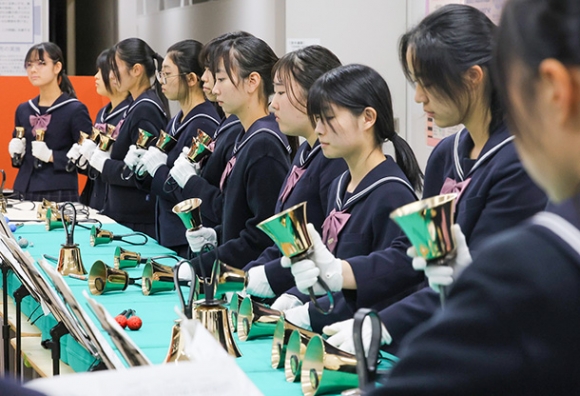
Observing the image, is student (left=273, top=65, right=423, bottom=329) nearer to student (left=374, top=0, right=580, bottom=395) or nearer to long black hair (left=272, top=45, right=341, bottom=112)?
long black hair (left=272, top=45, right=341, bottom=112)

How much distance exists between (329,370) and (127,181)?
2976 mm

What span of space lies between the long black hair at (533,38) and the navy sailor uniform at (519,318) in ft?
0.30

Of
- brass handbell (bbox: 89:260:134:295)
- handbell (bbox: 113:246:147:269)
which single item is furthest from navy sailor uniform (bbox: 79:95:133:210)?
brass handbell (bbox: 89:260:134:295)

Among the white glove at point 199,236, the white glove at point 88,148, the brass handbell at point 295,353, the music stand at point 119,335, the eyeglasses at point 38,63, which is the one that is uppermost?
the eyeglasses at point 38,63

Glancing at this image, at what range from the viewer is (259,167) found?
3018mm

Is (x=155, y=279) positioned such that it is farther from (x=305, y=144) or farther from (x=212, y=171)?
(x=212, y=171)

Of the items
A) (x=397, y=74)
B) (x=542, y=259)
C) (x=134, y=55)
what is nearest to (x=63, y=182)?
(x=134, y=55)

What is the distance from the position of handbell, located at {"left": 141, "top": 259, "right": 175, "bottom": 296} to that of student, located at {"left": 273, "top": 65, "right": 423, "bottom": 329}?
54 centimetres

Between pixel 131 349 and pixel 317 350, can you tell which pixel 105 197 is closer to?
pixel 317 350

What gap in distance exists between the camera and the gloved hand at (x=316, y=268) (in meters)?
1.91

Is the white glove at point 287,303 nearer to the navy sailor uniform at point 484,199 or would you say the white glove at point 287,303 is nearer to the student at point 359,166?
the student at point 359,166

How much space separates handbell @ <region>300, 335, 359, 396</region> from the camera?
169 cm

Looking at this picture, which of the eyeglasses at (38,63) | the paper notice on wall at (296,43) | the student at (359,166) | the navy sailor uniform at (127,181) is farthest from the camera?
the eyeglasses at (38,63)

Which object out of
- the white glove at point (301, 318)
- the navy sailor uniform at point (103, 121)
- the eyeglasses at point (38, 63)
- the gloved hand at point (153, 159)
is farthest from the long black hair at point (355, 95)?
the eyeglasses at point (38, 63)
